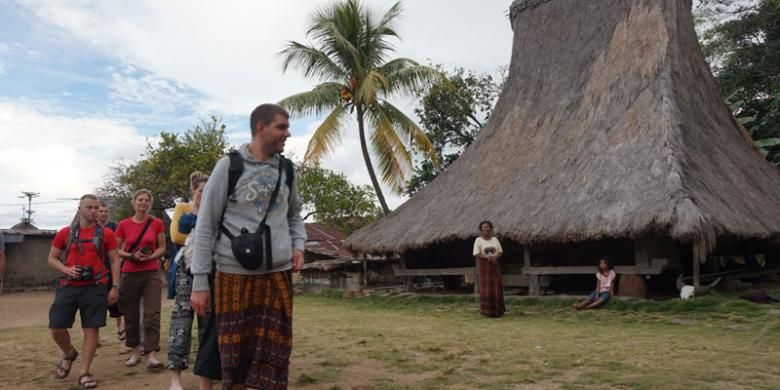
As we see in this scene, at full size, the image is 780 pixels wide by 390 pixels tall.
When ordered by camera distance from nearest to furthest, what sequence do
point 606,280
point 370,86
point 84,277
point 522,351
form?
point 84,277 < point 522,351 < point 606,280 < point 370,86

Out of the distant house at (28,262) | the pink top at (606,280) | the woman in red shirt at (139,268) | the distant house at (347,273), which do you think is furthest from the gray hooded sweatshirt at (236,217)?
the distant house at (28,262)

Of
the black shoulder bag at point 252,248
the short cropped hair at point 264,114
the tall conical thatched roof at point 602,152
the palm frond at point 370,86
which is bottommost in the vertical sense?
the black shoulder bag at point 252,248

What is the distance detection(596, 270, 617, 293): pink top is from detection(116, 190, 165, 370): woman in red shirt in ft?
21.0

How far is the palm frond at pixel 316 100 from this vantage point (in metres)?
16.1

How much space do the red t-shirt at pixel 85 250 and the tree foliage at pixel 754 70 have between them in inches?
672

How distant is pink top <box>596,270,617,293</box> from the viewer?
8.97 metres

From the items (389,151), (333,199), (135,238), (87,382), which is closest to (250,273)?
(87,382)

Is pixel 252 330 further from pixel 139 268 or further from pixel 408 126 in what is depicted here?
pixel 408 126

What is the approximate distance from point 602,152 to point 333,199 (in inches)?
670

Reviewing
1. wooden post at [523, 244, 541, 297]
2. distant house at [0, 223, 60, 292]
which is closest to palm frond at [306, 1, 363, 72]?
wooden post at [523, 244, 541, 297]

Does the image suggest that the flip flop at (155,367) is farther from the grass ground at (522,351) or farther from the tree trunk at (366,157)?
the tree trunk at (366,157)

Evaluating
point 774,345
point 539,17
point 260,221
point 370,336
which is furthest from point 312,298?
point 260,221

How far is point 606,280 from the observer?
29.7 feet

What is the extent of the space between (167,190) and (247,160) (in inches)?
773
